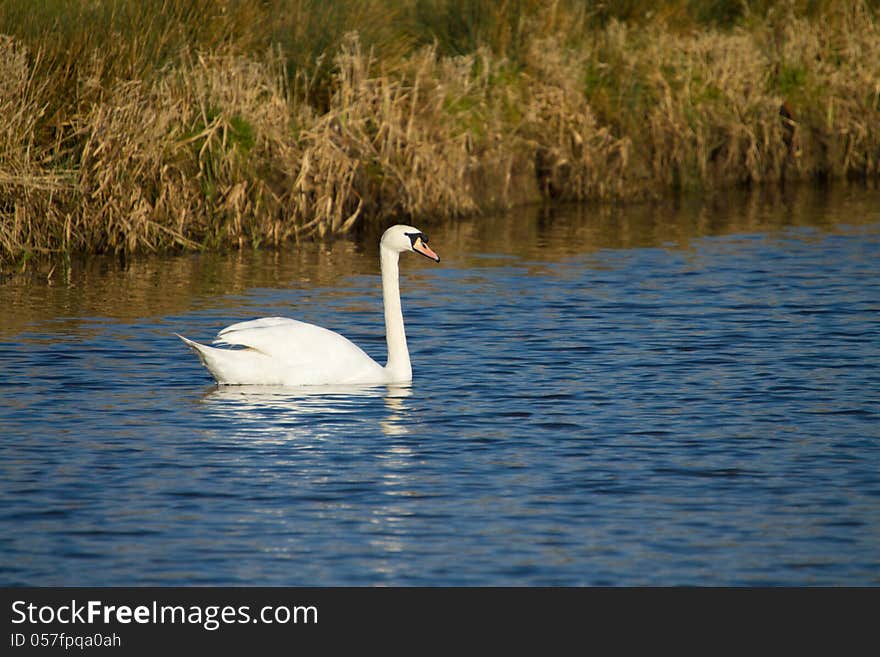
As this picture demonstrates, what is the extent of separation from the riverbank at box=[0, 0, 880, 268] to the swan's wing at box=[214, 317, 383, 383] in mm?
5066

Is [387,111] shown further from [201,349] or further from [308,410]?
[308,410]

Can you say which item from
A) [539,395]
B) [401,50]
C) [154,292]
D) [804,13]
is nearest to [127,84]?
[154,292]

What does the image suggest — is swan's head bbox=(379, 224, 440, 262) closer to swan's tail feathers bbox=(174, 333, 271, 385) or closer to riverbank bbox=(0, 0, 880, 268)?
swan's tail feathers bbox=(174, 333, 271, 385)

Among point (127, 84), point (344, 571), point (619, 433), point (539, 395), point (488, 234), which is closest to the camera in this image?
point (344, 571)

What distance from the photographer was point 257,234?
60.0ft

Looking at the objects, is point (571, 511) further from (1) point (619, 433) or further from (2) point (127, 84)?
(2) point (127, 84)

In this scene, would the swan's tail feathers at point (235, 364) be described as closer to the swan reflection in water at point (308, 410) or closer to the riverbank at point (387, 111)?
the swan reflection in water at point (308, 410)

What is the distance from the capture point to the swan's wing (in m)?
11.0

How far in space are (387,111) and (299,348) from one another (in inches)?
343

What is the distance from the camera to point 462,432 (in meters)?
10.0

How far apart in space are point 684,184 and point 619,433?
48.3 ft

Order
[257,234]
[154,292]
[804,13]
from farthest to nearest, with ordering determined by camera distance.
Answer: [804,13] → [257,234] → [154,292]

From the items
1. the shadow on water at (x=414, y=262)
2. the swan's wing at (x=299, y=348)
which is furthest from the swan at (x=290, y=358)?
the shadow on water at (x=414, y=262)

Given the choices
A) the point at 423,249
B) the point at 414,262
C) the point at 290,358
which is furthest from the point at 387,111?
the point at 290,358
